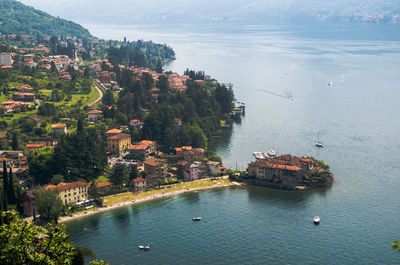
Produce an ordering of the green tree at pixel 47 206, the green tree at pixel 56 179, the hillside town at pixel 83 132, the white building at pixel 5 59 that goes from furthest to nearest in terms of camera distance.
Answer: the white building at pixel 5 59 < the hillside town at pixel 83 132 < the green tree at pixel 56 179 < the green tree at pixel 47 206

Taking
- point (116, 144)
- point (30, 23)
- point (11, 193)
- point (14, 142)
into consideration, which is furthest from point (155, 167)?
point (30, 23)

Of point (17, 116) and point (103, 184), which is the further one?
point (17, 116)

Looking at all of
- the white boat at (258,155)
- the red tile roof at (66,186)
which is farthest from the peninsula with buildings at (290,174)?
the red tile roof at (66,186)

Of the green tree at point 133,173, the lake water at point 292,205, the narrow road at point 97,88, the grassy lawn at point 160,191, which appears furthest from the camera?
the narrow road at point 97,88

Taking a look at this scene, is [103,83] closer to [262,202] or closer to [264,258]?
[262,202]

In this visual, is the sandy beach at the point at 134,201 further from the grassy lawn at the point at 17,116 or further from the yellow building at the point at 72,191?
the grassy lawn at the point at 17,116

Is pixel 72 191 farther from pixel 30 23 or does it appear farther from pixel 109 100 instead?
pixel 30 23

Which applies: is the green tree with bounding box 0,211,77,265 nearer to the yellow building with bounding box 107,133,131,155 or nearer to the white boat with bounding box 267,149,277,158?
the yellow building with bounding box 107,133,131,155
